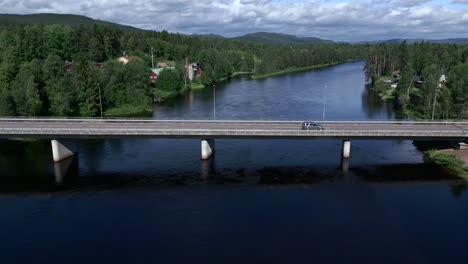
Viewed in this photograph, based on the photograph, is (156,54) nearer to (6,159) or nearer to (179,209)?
(6,159)

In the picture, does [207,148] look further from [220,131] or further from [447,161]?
[447,161]

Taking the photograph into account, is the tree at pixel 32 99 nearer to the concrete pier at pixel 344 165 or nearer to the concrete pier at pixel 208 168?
the concrete pier at pixel 208 168

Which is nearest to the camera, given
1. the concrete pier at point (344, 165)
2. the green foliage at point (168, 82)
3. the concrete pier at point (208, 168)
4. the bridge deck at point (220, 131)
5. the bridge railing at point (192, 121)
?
the concrete pier at point (208, 168)

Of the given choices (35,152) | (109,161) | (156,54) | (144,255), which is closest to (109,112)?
(35,152)

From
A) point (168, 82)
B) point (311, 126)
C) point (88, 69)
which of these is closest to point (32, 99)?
point (88, 69)

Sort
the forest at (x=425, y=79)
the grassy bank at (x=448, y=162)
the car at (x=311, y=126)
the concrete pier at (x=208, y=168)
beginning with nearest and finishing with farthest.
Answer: the concrete pier at (x=208, y=168)
the grassy bank at (x=448, y=162)
the car at (x=311, y=126)
the forest at (x=425, y=79)

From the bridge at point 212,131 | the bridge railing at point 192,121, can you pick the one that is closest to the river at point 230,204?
the bridge at point 212,131
